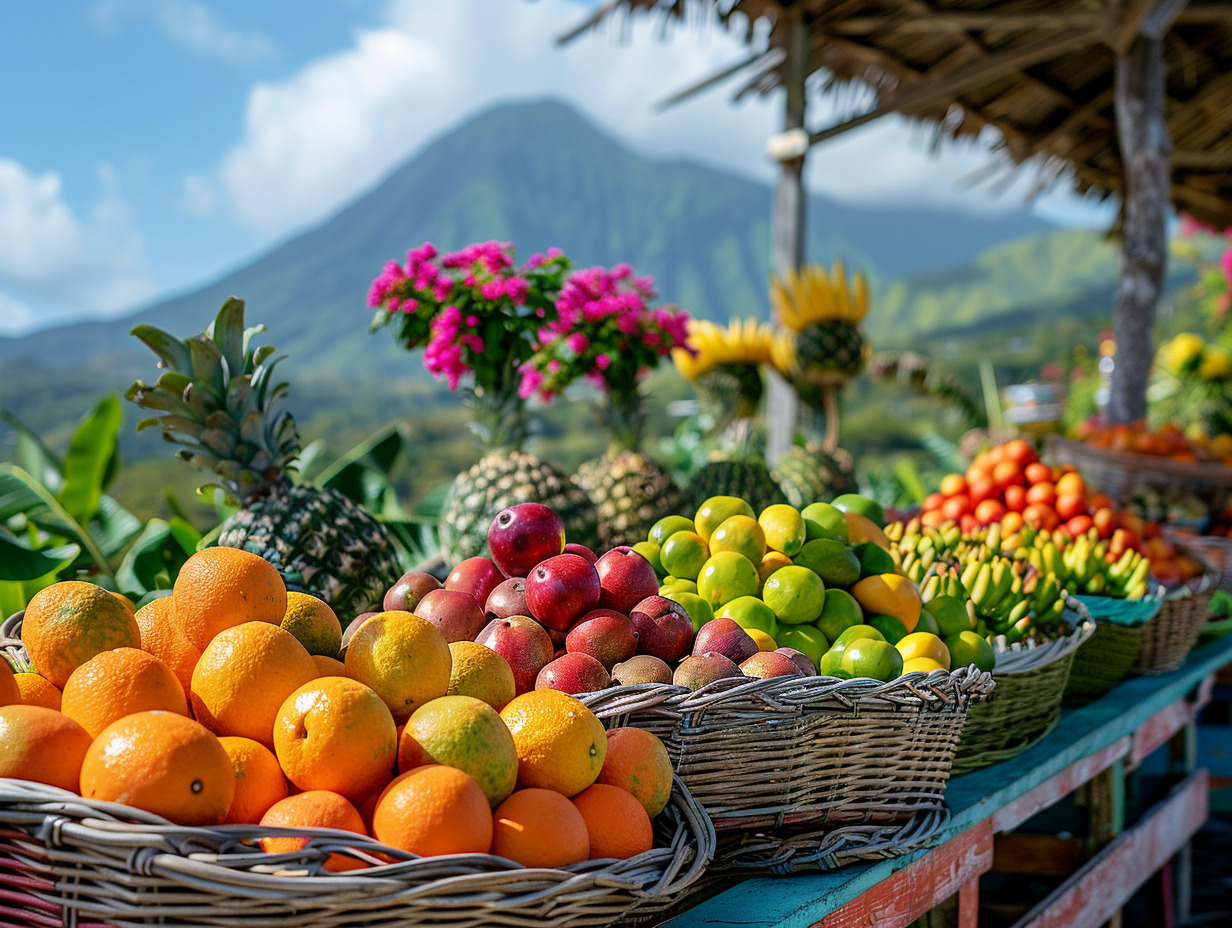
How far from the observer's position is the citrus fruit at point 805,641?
1719 millimetres

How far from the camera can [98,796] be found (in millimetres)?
924

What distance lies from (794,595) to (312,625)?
91 cm

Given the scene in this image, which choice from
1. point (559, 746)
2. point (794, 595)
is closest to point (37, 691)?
point (559, 746)

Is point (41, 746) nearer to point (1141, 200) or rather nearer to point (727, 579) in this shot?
point (727, 579)

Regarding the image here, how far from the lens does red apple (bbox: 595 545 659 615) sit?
1624 mm

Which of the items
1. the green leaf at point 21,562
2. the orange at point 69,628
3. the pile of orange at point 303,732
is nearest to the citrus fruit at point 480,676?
the pile of orange at point 303,732

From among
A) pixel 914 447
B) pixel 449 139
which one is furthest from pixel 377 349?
pixel 914 447

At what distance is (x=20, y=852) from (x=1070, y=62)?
6.53 m

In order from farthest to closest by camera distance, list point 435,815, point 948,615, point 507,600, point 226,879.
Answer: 1. point 948,615
2. point 507,600
3. point 435,815
4. point 226,879

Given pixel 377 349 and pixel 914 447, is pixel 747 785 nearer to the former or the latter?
pixel 914 447

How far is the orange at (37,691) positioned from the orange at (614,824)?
0.69m

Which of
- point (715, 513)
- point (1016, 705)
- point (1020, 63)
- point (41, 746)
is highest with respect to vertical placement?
point (1020, 63)

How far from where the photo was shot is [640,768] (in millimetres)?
1152

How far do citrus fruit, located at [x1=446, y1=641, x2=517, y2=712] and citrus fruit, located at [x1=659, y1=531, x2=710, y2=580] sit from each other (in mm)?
685
